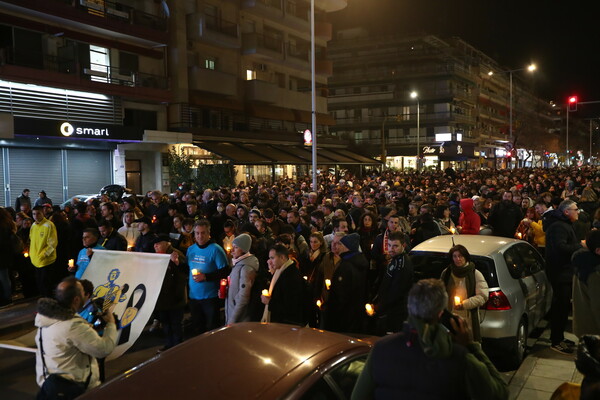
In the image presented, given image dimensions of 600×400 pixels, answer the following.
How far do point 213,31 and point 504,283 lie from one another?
97.1 feet

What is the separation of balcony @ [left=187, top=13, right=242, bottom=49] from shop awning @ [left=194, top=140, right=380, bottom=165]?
646 cm

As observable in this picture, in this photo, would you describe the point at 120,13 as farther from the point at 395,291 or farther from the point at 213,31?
the point at 395,291

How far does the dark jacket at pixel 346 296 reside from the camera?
6078 millimetres

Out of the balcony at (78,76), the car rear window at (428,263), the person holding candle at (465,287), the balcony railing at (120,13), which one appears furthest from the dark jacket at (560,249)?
the balcony railing at (120,13)

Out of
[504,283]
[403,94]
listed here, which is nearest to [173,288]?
[504,283]

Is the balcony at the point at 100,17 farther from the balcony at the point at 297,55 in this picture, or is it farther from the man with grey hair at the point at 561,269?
the man with grey hair at the point at 561,269

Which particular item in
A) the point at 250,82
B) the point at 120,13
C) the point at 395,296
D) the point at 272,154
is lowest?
the point at 395,296

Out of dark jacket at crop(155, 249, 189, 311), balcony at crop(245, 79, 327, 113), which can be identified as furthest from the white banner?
balcony at crop(245, 79, 327, 113)

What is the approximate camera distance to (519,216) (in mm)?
11219

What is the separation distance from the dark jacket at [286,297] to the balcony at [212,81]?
88.8 ft

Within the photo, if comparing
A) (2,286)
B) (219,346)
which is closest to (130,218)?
(2,286)

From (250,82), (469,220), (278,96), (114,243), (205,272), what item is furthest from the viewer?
(278,96)

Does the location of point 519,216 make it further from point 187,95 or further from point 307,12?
point 307,12

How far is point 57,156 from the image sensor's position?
82.8 ft
